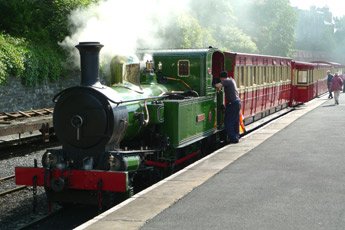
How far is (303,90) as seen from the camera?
2638 cm

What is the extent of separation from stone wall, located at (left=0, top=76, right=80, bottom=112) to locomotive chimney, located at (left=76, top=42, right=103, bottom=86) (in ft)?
38.7

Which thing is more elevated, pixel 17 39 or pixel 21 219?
pixel 17 39

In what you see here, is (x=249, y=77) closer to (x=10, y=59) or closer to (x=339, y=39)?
(x=10, y=59)

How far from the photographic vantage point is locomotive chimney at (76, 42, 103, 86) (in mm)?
7246

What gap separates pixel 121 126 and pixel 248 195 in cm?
210

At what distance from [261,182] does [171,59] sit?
11.7 feet

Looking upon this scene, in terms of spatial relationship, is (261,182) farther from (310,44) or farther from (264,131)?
(310,44)

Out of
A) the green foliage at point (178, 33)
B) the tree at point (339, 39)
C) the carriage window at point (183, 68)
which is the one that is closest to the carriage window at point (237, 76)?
the carriage window at point (183, 68)

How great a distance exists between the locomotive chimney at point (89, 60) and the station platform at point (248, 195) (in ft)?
6.01

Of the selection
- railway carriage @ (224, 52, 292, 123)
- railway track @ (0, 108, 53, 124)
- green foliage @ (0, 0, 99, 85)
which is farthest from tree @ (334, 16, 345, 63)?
railway track @ (0, 108, 53, 124)

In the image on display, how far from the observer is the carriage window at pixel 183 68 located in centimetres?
1014

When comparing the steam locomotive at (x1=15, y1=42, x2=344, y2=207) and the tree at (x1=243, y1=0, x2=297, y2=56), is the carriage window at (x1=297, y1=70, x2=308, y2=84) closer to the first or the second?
the steam locomotive at (x1=15, y1=42, x2=344, y2=207)

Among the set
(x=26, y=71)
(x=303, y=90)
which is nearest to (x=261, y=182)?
(x=26, y=71)

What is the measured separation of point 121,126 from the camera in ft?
24.6
